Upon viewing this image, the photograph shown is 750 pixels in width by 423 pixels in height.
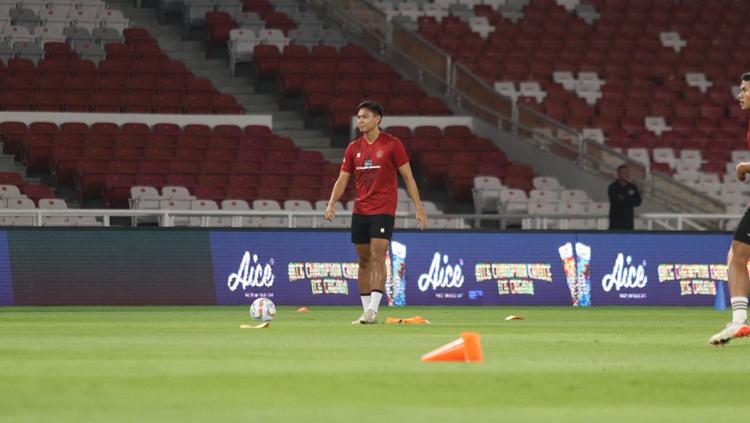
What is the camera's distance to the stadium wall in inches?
875

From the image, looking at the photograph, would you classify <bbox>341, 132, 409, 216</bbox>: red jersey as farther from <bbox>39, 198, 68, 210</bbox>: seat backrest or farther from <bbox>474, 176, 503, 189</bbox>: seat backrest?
<bbox>474, 176, 503, 189</bbox>: seat backrest

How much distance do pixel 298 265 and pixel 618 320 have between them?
20.1ft

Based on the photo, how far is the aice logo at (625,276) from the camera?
2402 centimetres

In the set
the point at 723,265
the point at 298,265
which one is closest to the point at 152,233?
the point at 298,265

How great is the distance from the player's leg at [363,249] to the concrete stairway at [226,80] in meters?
17.1

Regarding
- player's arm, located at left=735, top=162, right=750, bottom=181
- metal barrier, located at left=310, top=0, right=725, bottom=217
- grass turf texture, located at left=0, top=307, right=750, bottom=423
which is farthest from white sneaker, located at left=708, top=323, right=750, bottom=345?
metal barrier, located at left=310, top=0, right=725, bottom=217

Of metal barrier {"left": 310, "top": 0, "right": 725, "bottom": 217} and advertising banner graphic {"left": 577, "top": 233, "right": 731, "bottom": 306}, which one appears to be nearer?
advertising banner graphic {"left": 577, "top": 233, "right": 731, "bottom": 306}

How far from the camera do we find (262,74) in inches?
1443

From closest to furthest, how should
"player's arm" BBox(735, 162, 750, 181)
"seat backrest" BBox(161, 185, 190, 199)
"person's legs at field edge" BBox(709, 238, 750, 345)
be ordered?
"player's arm" BBox(735, 162, 750, 181) < "person's legs at field edge" BBox(709, 238, 750, 345) < "seat backrest" BBox(161, 185, 190, 199)

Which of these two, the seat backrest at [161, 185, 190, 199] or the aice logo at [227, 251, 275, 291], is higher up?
the seat backrest at [161, 185, 190, 199]

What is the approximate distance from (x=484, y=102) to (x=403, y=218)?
8.46 m

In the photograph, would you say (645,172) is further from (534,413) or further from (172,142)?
(534,413)

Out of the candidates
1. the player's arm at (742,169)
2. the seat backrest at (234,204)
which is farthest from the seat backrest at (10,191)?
the player's arm at (742,169)

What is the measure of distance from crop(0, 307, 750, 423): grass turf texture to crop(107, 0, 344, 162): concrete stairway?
62.9 ft
